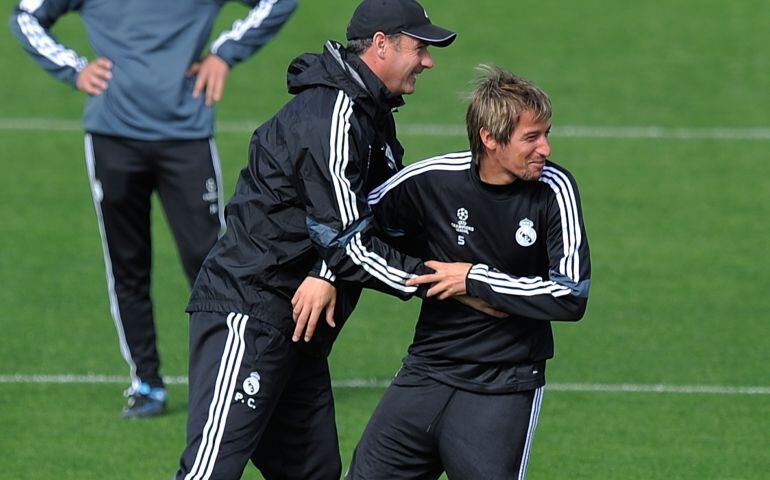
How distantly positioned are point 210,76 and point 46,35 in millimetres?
960

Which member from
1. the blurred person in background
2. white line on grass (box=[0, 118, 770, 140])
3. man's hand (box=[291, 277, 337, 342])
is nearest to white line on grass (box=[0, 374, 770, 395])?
the blurred person in background

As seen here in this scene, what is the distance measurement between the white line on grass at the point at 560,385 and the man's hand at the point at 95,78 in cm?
171

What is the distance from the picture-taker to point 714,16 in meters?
16.6

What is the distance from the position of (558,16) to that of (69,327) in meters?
8.42

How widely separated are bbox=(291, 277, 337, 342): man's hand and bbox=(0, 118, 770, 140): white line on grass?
27.2 feet

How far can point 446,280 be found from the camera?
220 inches

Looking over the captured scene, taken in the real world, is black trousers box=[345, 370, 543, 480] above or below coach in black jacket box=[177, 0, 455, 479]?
below

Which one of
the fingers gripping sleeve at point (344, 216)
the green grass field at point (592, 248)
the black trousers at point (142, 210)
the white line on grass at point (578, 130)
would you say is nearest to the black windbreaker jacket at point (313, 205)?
the fingers gripping sleeve at point (344, 216)

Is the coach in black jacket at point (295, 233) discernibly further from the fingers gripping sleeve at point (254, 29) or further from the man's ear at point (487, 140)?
the fingers gripping sleeve at point (254, 29)

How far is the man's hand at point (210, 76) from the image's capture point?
8.32 meters

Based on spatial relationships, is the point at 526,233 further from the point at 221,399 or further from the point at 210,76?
the point at 210,76

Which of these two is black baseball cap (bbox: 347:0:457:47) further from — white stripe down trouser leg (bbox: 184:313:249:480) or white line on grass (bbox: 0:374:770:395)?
white line on grass (bbox: 0:374:770:395)

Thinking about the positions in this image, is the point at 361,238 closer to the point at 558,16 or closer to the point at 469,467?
the point at 469,467

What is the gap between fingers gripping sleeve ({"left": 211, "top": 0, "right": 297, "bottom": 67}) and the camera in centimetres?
861
